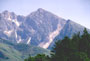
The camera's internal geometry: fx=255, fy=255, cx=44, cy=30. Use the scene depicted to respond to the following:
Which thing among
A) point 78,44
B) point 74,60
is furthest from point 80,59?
point 78,44

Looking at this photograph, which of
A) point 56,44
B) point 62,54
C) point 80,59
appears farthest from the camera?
point 56,44

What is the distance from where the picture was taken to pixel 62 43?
66062 millimetres

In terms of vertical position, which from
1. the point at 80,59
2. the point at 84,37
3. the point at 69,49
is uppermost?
the point at 84,37

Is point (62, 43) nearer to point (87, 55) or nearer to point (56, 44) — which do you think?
point (56, 44)

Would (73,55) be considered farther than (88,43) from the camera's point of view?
No

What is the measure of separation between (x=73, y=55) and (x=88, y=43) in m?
9.56

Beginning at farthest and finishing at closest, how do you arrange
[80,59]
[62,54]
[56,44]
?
[56,44], [62,54], [80,59]

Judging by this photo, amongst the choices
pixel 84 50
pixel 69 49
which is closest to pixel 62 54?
pixel 69 49

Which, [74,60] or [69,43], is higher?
[69,43]

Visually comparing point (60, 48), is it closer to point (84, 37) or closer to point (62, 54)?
point (62, 54)

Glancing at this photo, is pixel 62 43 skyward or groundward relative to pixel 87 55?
skyward

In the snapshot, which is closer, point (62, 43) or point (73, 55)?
point (73, 55)

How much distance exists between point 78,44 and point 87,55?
18.1ft

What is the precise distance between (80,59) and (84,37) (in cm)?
1304
